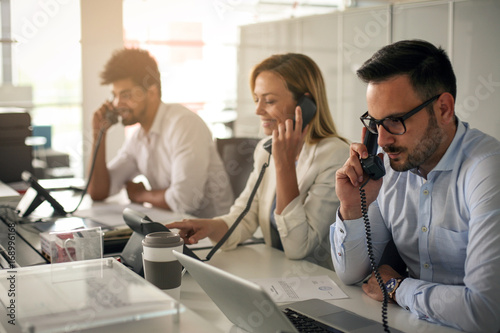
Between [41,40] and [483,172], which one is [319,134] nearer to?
[483,172]

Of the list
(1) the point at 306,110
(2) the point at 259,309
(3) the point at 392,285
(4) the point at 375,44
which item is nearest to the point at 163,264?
(2) the point at 259,309

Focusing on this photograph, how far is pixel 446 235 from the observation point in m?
1.40

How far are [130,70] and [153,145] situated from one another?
0.42m

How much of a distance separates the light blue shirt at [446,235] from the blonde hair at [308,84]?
513mm

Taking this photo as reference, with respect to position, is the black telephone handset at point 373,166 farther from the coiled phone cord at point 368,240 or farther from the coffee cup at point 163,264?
the coffee cup at point 163,264

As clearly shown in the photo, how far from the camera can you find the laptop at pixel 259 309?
2.87 ft

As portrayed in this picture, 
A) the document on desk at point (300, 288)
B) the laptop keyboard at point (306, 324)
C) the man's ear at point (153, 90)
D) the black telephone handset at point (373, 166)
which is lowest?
the document on desk at point (300, 288)

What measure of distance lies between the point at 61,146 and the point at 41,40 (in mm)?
1374

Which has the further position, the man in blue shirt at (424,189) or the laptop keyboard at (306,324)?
the man in blue shirt at (424,189)

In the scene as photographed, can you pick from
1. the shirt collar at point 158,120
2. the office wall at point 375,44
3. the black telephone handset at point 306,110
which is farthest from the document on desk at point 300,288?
the office wall at point 375,44

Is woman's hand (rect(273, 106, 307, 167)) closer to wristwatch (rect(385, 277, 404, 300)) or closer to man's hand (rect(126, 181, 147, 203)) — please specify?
wristwatch (rect(385, 277, 404, 300))

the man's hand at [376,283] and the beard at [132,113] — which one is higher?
the beard at [132,113]

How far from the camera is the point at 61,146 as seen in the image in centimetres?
612

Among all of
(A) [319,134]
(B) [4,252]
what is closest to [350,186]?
(A) [319,134]
